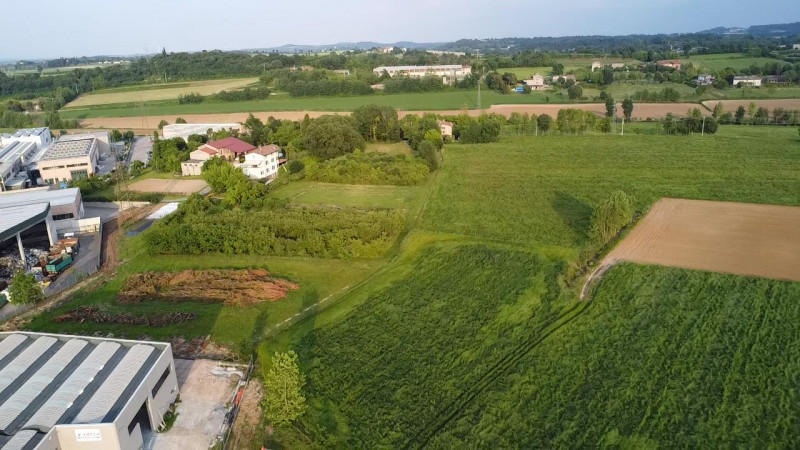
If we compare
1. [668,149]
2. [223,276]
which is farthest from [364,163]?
[668,149]

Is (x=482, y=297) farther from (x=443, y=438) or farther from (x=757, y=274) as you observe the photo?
(x=757, y=274)

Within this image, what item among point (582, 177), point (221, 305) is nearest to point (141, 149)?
point (221, 305)

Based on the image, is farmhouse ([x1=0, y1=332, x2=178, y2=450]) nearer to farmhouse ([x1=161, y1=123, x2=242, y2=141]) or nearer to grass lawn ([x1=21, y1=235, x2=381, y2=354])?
grass lawn ([x1=21, y1=235, x2=381, y2=354])

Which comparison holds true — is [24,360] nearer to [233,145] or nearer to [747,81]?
[233,145]

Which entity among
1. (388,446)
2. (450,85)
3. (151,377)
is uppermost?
(450,85)

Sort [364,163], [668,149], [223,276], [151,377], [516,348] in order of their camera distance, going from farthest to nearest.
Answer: [668,149] < [364,163] < [223,276] < [516,348] < [151,377]

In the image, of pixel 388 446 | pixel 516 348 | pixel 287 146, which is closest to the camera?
pixel 388 446

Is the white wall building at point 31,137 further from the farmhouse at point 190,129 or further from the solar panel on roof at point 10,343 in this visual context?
the solar panel on roof at point 10,343
